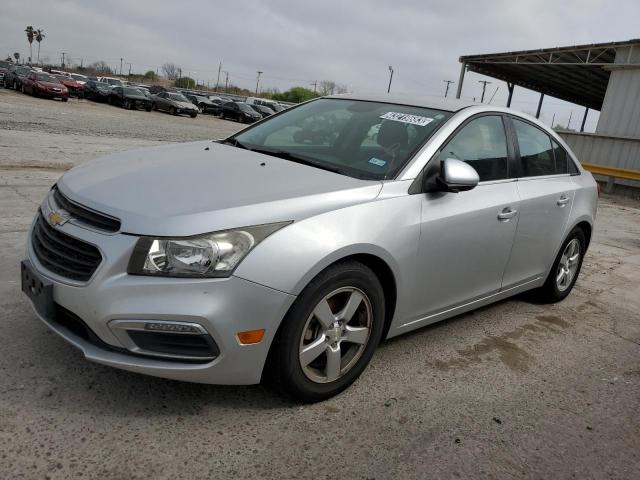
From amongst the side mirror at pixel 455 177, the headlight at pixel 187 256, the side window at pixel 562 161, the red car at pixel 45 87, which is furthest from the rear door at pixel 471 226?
the red car at pixel 45 87

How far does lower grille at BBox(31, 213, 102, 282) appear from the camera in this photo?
243cm

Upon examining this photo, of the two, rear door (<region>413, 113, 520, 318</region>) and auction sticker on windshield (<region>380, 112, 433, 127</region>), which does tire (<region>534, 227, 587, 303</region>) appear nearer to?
rear door (<region>413, 113, 520, 318</region>)

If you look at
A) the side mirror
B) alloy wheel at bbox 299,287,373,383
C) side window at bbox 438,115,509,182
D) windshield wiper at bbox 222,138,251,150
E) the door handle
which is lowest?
alloy wheel at bbox 299,287,373,383

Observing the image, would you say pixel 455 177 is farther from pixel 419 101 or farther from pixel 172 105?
pixel 172 105

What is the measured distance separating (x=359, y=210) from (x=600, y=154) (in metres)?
18.4

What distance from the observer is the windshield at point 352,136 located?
326 centimetres

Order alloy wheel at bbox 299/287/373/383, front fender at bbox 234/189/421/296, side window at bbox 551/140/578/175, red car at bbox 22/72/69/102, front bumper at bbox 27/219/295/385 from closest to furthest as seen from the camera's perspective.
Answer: front bumper at bbox 27/219/295/385 → front fender at bbox 234/189/421/296 → alloy wheel at bbox 299/287/373/383 → side window at bbox 551/140/578/175 → red car at bbox 22/72/69/102

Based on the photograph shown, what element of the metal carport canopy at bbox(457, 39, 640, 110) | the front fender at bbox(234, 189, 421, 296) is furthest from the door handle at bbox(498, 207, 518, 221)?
the metal carport canopy at bbox(457, 39, 640, 110)

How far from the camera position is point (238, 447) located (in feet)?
7.99

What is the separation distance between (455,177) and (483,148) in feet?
2.59

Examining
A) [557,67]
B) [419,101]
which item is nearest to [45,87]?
[557,67]

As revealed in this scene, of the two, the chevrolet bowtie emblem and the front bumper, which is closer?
the front bumper

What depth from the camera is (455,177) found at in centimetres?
308

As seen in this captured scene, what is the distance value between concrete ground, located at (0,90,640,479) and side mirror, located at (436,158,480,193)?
110 cm
